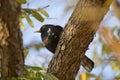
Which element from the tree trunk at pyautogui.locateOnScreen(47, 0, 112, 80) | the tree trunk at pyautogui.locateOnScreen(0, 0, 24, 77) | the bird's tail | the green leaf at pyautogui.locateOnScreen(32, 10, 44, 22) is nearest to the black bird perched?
the bird's tail

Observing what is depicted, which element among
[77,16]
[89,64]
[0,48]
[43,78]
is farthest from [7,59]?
[89,64]

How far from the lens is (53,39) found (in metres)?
3.44

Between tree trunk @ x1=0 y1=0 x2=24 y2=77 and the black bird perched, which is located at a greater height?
tree trunk @ x1=0 y1=0 x2=24 y2=77

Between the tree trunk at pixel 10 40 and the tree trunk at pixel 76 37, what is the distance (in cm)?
66

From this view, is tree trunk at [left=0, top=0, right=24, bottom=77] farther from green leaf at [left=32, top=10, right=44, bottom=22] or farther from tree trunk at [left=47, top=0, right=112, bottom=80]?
green leaf at [left=32, top=10, right=44, bottom=22]

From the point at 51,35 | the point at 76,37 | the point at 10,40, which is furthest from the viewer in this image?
the point at 51,35

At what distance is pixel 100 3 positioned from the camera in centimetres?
240

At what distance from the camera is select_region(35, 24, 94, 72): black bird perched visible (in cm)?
340

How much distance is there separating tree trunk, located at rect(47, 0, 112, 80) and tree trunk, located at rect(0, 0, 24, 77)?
0.66m

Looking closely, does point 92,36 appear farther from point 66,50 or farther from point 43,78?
point 43,78

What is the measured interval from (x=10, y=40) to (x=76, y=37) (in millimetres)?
864

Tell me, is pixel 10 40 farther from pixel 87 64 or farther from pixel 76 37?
pixel 87 64

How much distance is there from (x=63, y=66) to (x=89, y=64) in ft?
2.47

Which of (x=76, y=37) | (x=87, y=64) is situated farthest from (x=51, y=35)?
(x=76, y=37)
